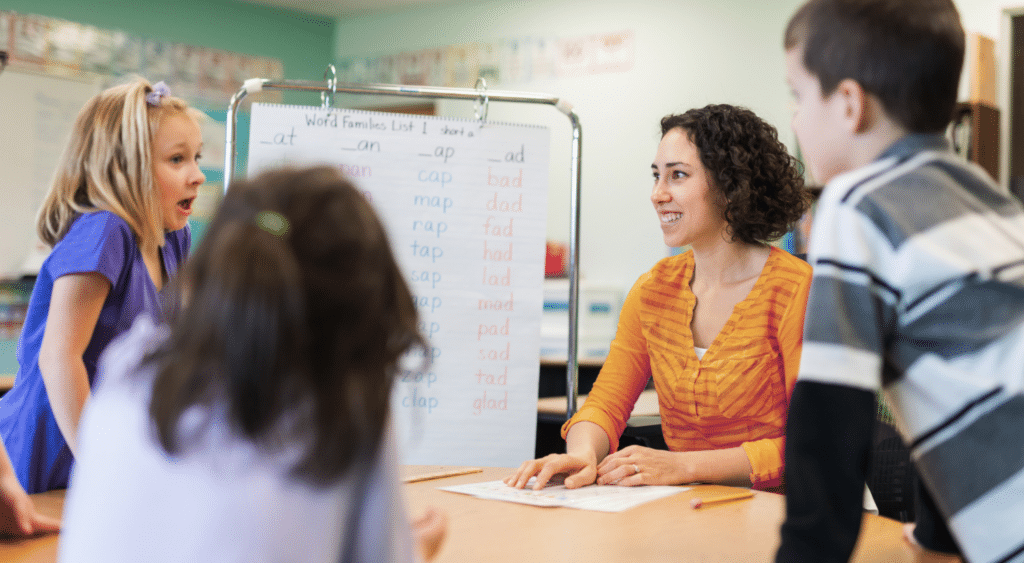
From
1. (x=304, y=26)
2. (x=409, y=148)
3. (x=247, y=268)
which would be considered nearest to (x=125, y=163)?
(x=409, y=148)

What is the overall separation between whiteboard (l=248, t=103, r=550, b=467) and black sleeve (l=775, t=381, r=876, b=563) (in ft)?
3.94

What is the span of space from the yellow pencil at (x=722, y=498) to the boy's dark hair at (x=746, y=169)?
0.63m

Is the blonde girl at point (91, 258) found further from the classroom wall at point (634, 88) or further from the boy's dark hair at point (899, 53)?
the classroom wall at point (634, 88)

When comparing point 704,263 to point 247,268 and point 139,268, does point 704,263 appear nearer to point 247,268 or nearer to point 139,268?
point 139,268

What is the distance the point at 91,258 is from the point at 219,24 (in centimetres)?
428

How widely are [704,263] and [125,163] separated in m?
1.19

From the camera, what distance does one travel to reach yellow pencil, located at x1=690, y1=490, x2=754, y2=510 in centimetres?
130

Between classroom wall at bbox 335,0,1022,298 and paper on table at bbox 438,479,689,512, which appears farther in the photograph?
classroom wall at bbox 335,0,1022,298

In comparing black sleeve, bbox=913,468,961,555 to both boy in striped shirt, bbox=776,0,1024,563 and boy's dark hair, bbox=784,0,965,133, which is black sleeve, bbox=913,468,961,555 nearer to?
boy in striped shirt, bbox=776,0,1024,563

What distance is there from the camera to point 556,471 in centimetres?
145

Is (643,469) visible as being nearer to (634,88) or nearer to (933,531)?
(933,531)

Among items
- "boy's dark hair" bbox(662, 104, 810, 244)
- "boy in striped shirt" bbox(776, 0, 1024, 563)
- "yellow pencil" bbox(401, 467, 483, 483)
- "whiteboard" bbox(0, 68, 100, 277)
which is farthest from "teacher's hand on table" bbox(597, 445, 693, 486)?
"whiteboard" bbox(0, 68, 100, 277)

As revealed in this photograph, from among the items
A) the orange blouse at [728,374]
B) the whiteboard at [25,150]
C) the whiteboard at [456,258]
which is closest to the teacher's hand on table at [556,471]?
the orange blouse at [728,374]

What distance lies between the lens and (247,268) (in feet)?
1.89
